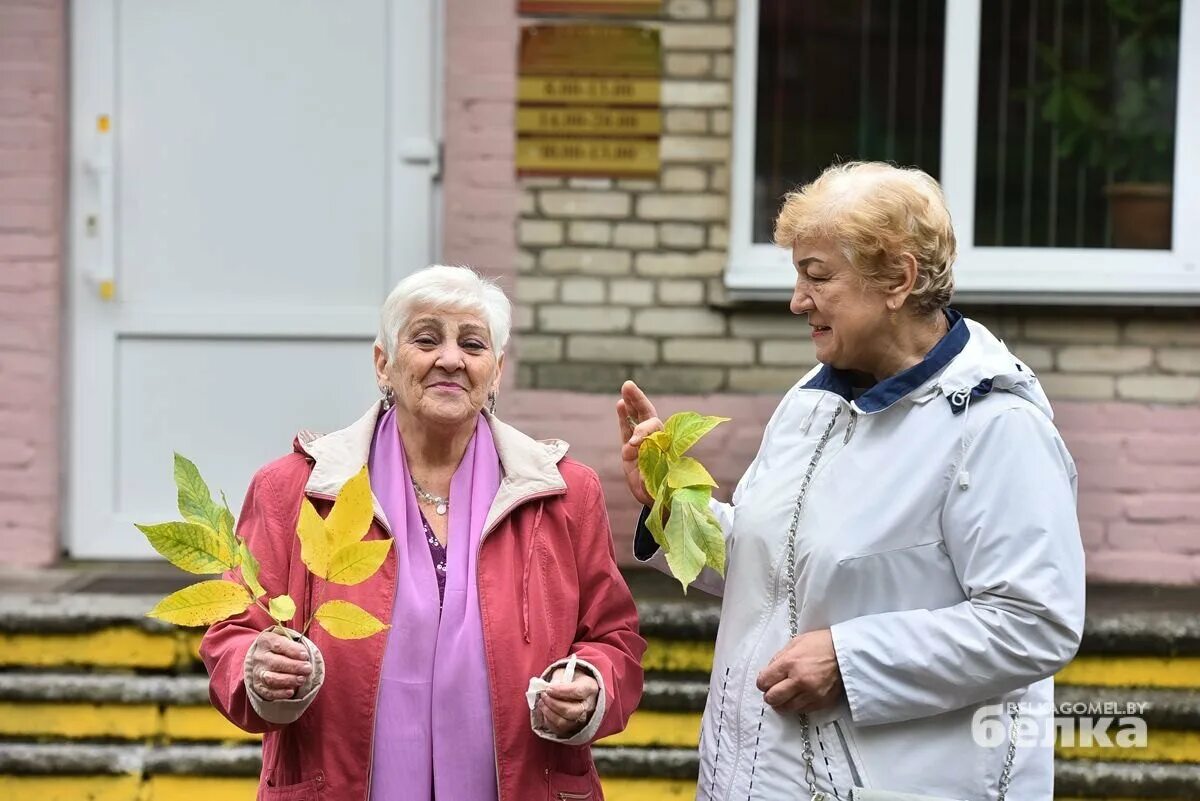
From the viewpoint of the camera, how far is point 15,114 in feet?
15.6

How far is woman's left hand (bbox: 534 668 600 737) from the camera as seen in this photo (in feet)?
7.18

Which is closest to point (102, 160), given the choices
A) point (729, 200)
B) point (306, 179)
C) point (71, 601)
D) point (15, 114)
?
point (15, 114)

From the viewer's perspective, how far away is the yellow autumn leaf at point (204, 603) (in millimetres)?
2037

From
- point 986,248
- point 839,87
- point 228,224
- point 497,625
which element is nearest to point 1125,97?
point 986,248

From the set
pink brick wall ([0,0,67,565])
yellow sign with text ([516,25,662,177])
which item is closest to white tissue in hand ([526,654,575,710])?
yellow sign with text ([516,25,662,177])

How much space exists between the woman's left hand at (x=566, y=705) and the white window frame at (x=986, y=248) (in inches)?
105

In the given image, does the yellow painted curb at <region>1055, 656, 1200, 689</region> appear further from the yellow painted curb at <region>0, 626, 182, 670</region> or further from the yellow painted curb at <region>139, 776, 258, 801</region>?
the yellow painted curb at <region>0, 626, 182, 670</region>

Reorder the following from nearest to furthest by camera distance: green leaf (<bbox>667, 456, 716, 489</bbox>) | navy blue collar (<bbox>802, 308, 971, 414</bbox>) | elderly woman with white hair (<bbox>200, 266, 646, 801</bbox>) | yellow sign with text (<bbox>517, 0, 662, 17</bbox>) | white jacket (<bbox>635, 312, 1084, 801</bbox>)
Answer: white jacket (<bbox>635, 312, 1084, 801</bbox>), navy blue collar (<bbox>802, 308, 971, 414</bbox>), elderly woman with white hair (<bbox>200, 266, 646, 801</bbox>), green leaf (<bbox>667, 456, 716, 489</bbox>), yellow sign with text (<bbox>517, 0, 662, 17</bbox>)

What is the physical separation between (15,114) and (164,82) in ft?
1.58

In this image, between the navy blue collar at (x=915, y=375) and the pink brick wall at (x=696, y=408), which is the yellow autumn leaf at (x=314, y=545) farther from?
the pink brick wall at (x=696, y=408)

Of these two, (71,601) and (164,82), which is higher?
(164,82)

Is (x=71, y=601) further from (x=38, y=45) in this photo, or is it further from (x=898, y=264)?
(x=898, y=264)

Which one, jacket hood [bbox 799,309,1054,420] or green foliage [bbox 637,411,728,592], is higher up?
jacket hood [bbox 799,309,1054,420]

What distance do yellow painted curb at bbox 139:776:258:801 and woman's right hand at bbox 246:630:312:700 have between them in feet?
6.67
